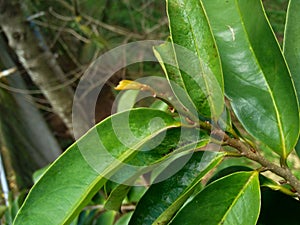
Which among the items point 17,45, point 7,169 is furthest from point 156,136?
point 7,169

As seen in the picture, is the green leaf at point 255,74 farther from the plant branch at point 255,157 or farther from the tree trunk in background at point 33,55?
the tree trunk in background at point 33,55

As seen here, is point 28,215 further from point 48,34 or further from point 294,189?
point 48,34

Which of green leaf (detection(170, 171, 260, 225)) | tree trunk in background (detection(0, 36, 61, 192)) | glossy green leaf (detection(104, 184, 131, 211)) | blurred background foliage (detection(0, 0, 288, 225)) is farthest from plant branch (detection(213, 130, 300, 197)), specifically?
tree trunk in background (detection(0, 36, 61, 192))

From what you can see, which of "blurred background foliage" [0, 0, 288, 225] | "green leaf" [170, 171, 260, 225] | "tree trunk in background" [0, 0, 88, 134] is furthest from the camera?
"blurred background foliage" [0, 0, 288, 225]

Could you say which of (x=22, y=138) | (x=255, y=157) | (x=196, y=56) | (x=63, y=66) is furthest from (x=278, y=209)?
(x=63, y=66)

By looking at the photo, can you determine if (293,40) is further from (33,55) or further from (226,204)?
(33,55)

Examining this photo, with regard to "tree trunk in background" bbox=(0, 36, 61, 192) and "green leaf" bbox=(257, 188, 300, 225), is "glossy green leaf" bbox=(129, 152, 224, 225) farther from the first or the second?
"tree trunk in background" bbox=(0, 36, 61, 192)
